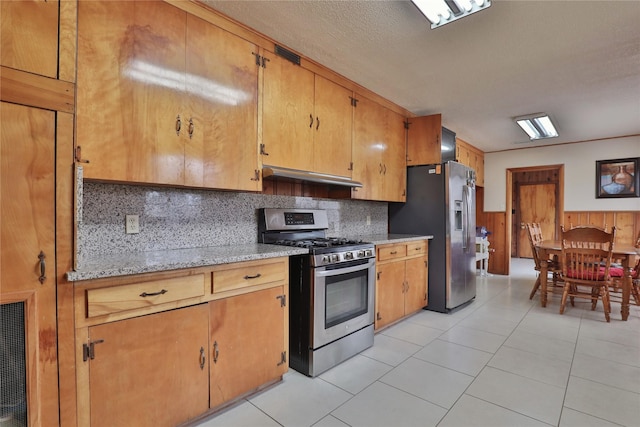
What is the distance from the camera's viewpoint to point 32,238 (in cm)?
120

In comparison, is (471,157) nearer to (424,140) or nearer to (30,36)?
(424,140)

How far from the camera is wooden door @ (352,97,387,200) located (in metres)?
3.11

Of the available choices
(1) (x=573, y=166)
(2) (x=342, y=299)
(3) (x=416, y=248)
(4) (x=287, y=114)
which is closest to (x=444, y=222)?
(3) (x=416, y=248)

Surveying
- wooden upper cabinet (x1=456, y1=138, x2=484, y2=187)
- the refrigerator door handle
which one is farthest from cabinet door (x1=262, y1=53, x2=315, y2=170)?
wooden upper cabinet (x1=456, y1=138, x2=484, y2=187)

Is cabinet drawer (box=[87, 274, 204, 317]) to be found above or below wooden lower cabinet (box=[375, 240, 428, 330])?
above

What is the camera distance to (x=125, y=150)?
5.36 ft

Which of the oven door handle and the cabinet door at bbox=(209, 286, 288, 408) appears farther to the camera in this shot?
the oven door handle

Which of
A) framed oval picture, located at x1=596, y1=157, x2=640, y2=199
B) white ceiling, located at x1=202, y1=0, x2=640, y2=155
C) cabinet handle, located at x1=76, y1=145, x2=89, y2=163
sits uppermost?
white ceiling, located at x1=202, y1=0, x2=640, y2=155

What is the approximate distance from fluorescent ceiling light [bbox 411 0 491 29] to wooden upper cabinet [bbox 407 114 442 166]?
171 cm

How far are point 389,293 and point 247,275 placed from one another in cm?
167

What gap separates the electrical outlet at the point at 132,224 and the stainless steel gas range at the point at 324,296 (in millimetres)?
901

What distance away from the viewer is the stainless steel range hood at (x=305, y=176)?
88.7 inches

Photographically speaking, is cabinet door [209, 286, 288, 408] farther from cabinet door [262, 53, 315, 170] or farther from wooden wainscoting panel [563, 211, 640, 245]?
wooden wainscoting panel [563, 211, 640, 245]

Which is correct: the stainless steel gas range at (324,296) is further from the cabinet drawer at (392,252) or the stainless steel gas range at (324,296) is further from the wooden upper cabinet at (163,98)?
the wooden upper cabinet at (163,98)
